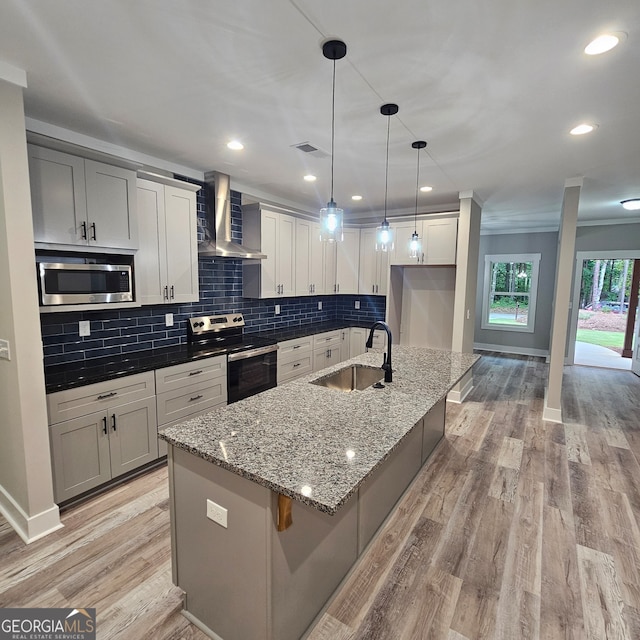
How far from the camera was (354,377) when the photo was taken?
284 centimetres

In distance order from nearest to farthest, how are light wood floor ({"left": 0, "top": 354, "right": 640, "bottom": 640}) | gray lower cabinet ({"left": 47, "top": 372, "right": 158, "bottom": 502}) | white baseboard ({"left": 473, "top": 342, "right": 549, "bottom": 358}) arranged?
light wood floor ({"left": 0, "top": 354, "right": 640, "bottom": 640}) → gray lower cabinet ({"left": 47, "top": 372, "right": 158, "bottom": 502}) → white baseboard ({"left": 473, "top": 342, "right": 549, "bottom": 358})

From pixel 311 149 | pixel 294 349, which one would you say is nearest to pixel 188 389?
pixel 294 349

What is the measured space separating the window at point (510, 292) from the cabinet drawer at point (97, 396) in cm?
726

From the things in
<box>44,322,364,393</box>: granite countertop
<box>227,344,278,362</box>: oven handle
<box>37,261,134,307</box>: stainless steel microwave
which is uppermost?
<box>37,261,134,307</box>: stainless steel microwave

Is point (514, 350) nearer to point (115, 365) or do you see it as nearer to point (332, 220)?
point (332, 220)

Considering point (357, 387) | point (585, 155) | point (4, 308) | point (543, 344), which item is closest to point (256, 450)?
point (357, 387)

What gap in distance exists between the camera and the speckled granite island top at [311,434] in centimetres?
126

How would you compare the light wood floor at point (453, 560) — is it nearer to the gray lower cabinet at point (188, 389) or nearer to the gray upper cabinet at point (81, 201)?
the gray lower cabinet at point (188, 389)

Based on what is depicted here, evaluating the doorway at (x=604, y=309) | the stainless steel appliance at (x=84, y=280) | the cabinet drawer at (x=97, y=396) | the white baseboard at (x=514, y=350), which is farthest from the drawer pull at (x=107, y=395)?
the doorway at (x=604, y=309)

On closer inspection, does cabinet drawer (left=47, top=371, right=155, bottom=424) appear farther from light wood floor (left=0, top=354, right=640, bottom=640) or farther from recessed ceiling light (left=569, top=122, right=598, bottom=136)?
recessed ceiling light (left=569, top=122, right=598, bottom=136)

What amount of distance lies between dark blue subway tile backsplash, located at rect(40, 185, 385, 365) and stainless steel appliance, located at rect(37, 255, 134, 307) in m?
0.36

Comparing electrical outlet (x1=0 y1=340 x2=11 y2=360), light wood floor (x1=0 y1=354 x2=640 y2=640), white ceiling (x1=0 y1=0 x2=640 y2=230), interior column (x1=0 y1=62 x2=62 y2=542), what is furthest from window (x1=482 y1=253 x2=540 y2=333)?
electrical outlet (x1=0 y1=340 x2=11 y2=360)

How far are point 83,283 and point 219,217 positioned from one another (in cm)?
152

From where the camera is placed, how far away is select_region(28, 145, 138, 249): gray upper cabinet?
227 cm
